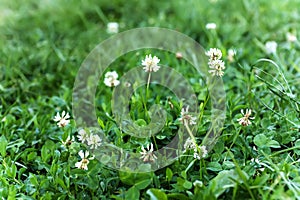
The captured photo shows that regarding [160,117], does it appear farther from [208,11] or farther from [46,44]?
[208,11]

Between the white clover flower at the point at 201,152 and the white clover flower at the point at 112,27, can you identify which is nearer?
the white clover flower at the point at 201,152

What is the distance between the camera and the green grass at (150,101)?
124 cm

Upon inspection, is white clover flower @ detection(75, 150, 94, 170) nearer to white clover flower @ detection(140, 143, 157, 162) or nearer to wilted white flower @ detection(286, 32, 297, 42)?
white clover flower @ detection(140, 143, 157, 162)

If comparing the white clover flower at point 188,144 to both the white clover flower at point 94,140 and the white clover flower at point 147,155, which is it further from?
the white clover flower at point 94,140

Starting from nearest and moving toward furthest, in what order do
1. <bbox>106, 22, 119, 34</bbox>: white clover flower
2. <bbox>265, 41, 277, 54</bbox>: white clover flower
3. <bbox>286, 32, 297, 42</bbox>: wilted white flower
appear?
1. <bbox>265, 41, 277, 54</bbox>: white clover flower
2. <bbox>286, 32, 297, 42</bbox>: wilted white flower
3. <bbox>106, 22, 119, 34</bbox>: white clover flower

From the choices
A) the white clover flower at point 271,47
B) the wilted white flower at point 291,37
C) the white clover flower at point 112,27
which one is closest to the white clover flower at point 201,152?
the white clover flower at point 271,47

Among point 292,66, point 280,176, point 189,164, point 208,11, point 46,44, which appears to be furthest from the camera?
point 208,11

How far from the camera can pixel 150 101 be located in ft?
5.36

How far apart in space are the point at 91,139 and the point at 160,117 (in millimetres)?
230

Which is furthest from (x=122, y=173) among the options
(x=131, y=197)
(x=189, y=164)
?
(x=189, y=164)

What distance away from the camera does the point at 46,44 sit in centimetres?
223

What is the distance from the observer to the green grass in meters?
1.24

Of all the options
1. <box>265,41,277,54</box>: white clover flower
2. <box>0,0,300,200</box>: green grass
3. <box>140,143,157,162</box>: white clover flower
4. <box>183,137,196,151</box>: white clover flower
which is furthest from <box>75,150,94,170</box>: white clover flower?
<box>265,41,277,54</box>: white clover flower

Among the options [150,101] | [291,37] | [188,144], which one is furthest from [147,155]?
[291,37]
